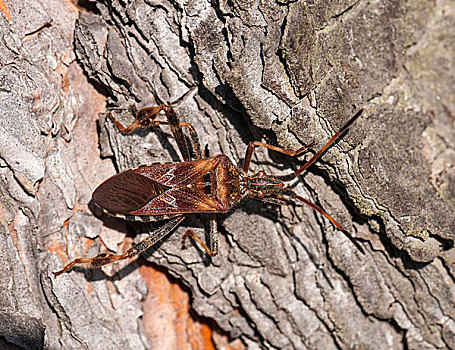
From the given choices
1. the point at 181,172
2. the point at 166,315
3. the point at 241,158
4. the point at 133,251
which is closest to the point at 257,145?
the point at 241,158

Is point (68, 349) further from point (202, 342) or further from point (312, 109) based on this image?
point (312, 109)

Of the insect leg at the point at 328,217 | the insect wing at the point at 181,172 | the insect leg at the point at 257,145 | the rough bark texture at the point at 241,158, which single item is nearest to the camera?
the rough bark texture at the point at 241,158

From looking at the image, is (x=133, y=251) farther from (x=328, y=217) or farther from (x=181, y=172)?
(x=328, y=217)

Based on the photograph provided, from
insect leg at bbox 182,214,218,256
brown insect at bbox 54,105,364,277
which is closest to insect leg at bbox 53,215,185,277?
brown insect at bbox 54,105,364,277

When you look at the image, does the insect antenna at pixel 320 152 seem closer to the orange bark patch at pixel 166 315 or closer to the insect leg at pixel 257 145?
the insect leg at pixel 257 145

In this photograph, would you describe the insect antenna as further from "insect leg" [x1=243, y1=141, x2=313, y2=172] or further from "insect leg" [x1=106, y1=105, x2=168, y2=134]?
"insect leg" [x1=106, y1=105, x2=168, y2=134]

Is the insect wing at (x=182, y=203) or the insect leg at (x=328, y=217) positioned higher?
the insect wing at (x=182, y=203)

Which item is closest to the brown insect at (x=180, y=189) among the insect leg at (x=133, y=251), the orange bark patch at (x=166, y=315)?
the insect leg at (x=133, y=251)
